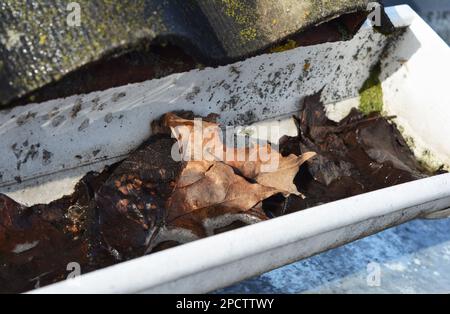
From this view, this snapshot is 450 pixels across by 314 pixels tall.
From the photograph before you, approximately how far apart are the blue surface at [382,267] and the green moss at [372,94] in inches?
24.2

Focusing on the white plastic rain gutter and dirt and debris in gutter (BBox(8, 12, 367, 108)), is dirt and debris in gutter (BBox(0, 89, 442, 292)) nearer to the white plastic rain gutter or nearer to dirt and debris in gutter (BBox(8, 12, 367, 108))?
the white plastic rain gutter

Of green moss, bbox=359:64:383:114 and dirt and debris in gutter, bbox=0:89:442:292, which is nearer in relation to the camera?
dirt and debris in gutter, bbox=0:89:442:292

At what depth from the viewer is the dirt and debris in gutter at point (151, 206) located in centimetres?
→ 193

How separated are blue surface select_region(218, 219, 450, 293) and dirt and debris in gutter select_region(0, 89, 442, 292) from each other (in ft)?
0.67

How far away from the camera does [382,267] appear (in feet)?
7.34

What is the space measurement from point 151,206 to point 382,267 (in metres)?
0.86

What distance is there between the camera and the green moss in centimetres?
281

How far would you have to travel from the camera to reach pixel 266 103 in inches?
99.7

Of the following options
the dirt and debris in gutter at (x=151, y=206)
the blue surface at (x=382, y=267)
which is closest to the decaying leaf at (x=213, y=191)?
the dirt and debris in gutter at (x=151, y=206)

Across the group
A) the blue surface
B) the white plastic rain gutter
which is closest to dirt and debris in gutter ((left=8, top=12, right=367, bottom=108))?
the white plastic rain gutter

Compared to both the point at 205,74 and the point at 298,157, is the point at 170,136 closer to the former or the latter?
the point at 205,74

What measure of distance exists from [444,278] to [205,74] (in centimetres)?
113

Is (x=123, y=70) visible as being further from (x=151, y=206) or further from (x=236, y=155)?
(x=236, y=155)

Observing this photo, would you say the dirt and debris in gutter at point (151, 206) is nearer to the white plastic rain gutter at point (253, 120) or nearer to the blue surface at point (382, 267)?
the white plastic rain gutter at point (253, 120)
